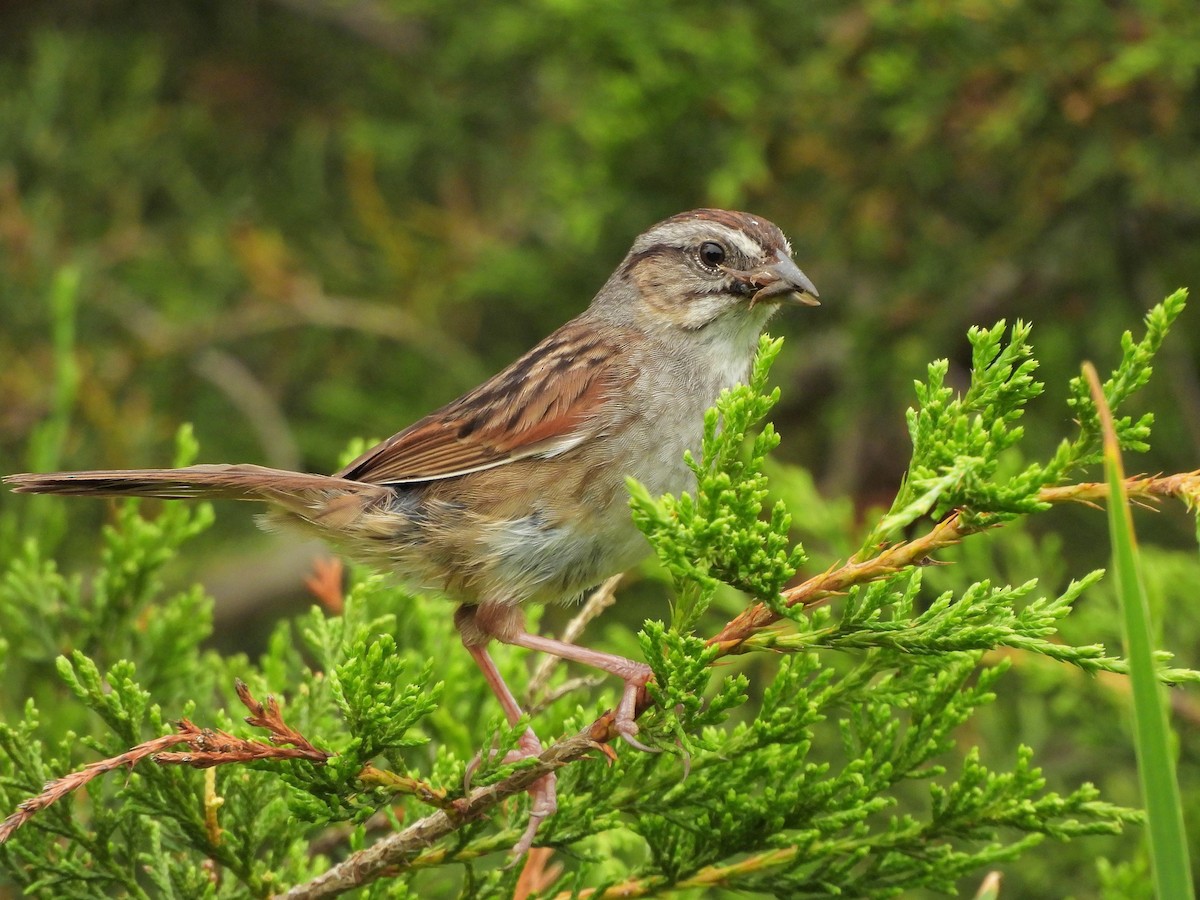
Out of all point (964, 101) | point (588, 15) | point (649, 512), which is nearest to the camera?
point (649, 512)

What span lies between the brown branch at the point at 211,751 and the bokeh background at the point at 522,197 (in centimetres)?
219

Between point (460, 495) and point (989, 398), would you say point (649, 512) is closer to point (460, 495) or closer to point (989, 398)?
point (989, 398)

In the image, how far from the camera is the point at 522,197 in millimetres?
5910

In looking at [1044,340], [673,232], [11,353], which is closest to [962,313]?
[1044,340]

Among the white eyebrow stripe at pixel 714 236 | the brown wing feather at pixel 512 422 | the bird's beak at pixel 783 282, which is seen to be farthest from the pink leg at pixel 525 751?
the white eyebrow stripe at pixel 714 236

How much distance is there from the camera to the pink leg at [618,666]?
2.11 m

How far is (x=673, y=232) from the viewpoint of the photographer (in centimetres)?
359

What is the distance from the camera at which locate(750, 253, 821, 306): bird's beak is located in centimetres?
320

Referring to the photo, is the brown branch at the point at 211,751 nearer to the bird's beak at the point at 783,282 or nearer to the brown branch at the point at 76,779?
the brown branch at the point at 76,779

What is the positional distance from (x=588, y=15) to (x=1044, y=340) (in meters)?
1.79

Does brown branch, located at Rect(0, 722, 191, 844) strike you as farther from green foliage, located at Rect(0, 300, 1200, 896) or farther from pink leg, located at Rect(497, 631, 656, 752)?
pink leg, located at Rect(497, 631, 656, 752)

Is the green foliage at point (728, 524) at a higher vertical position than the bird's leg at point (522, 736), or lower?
higher

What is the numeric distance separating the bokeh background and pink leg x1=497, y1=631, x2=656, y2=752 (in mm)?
1807

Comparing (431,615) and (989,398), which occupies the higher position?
(989,398)
